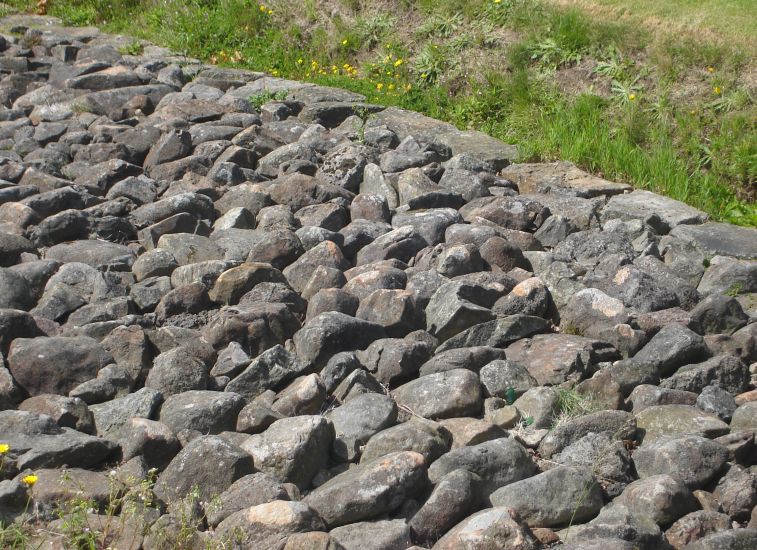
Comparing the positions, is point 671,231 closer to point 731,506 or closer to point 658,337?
point 658,337

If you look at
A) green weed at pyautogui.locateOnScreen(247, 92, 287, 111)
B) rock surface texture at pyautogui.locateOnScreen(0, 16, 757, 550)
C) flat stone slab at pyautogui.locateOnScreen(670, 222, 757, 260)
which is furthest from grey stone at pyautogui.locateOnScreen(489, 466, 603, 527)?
green weed at pyautogui.locateOnScreen(247, 92, 287, 111)

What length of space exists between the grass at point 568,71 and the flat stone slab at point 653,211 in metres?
0.27

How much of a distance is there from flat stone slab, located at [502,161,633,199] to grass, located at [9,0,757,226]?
0.16 m

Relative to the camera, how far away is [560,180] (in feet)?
22.7

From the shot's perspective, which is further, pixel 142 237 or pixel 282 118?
pixel 282 118

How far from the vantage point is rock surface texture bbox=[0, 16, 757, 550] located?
Answer: 11.6ft

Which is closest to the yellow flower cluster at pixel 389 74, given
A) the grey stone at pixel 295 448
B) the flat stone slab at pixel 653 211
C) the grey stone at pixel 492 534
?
the flat stone slab at pixel 653 211

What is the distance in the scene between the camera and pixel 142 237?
632cm

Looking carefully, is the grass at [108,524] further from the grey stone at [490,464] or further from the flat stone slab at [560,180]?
the flat stone slab at [560,180]

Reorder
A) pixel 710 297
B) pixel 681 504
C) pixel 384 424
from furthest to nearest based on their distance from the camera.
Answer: pixel 710 297 < pixel 384 424 < pixel 681 504

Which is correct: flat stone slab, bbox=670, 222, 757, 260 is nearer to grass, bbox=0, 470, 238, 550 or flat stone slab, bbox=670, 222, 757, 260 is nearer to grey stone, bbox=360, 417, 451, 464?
grey stone, bbox=360, 417, 451, 464

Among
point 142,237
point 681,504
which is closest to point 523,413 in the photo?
point 681,504

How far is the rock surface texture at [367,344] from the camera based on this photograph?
11.6ft

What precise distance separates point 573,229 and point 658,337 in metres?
1.63
